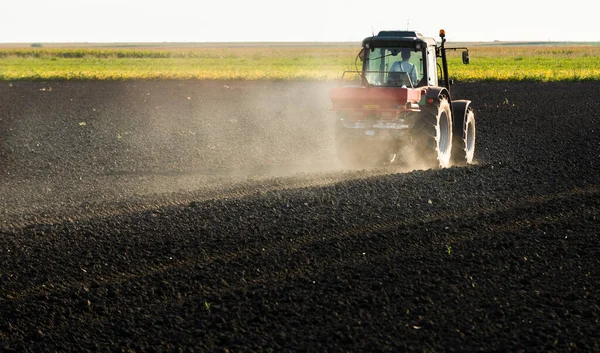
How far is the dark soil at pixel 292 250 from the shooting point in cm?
590

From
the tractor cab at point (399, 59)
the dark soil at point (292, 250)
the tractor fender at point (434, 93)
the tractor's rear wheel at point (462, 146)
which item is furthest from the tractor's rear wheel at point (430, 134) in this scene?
the tractor's rear wheel at point (462, 146)

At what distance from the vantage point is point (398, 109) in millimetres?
11172

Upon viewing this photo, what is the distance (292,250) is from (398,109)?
13.2 ft

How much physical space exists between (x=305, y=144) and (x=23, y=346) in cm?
1115

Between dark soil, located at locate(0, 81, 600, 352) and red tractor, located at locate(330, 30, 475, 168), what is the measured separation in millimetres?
449

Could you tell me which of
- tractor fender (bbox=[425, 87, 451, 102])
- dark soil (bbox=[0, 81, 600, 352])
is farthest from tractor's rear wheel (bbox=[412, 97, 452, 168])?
dark soil (bbox=[0, 81, 600, 352])

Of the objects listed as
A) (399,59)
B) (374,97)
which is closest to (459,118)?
(399,59)

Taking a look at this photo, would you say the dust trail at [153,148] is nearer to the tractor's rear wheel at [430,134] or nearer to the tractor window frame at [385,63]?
the tractor's rear wheel at [430,134]

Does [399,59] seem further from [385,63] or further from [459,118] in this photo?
[459,118]

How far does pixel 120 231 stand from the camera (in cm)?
878

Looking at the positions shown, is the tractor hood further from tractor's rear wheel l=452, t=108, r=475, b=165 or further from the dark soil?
tractor's rear wheel l=452, t=108, r=475, b=165

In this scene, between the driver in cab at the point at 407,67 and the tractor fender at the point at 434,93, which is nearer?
the tractor fender at the point at 434,93

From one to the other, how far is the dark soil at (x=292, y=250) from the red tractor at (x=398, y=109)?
45 centimetres

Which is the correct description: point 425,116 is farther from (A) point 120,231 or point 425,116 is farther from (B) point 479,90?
(B) point 479,90
